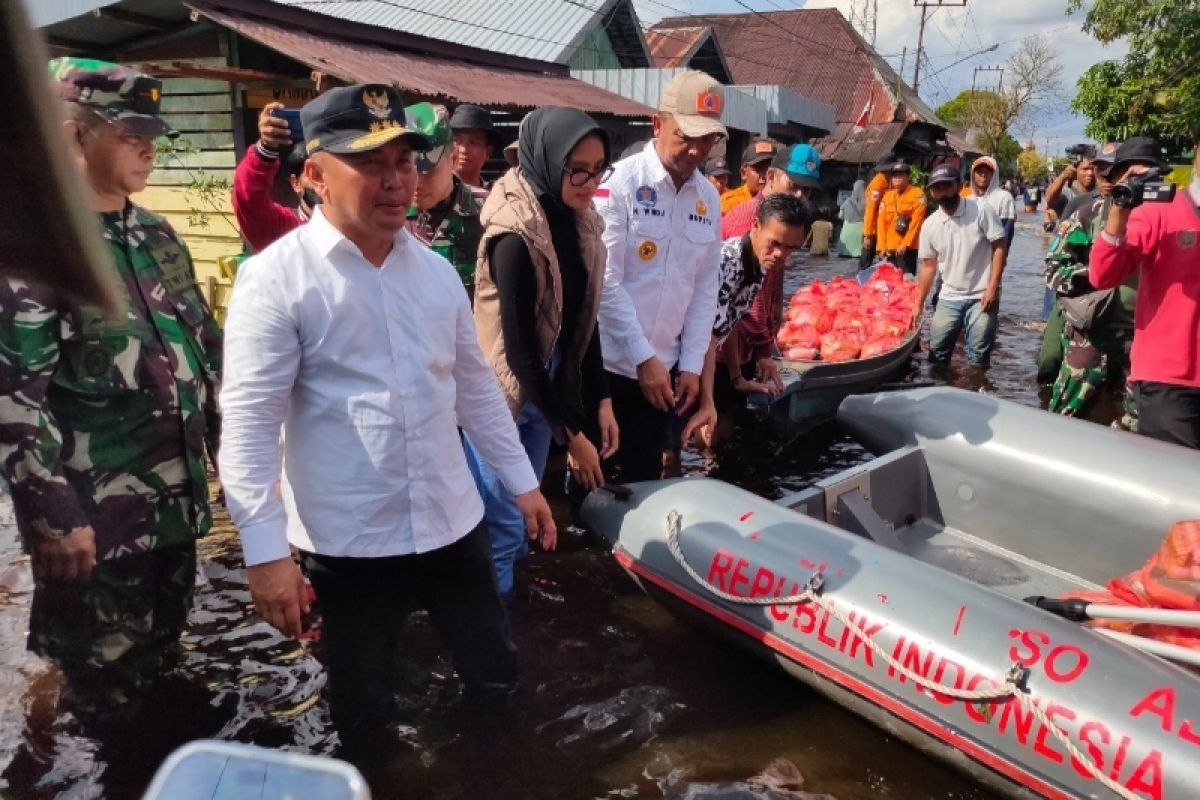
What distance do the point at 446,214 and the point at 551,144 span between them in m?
0.84

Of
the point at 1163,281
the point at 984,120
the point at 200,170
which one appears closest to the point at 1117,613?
the point at 1163,281

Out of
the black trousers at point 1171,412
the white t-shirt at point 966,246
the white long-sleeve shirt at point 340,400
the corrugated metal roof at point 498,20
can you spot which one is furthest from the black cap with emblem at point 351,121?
the corrugated metal roof at point 498,20

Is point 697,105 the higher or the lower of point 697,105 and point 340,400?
the higher

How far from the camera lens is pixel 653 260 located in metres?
3.14

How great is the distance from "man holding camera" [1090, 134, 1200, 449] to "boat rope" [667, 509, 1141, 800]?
1.71 m

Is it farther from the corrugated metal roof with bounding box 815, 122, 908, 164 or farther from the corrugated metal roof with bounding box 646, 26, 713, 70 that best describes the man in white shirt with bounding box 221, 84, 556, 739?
the corrugated metal roof with bounding box 815, 122, 908, 164

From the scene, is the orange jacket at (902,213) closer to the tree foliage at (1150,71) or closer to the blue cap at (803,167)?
the blue cap at (803,167)

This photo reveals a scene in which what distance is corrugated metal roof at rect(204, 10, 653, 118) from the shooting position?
715 centimetres

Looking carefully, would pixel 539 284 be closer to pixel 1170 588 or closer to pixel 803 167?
pixel 1170 588

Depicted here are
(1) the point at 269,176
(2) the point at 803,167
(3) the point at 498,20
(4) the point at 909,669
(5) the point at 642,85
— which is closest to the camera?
(4) the point at 909,669

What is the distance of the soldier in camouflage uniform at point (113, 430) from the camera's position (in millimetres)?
1831

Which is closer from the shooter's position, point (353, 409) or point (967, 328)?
point (353, 409)

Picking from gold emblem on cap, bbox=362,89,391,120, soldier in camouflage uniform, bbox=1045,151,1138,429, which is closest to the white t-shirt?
soldier in camouflage uniform, bbox=1045,151,1138,429

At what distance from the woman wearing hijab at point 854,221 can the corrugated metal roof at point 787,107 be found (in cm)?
312
